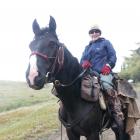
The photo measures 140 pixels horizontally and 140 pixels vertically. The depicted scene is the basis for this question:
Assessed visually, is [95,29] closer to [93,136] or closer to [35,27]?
[35,27]

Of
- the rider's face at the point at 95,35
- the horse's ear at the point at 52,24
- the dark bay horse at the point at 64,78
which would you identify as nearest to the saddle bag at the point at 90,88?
the dark bay horse at the point at 64,78

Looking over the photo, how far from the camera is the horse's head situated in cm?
850

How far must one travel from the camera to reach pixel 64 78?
957 cm

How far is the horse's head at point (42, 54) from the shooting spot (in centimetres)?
850

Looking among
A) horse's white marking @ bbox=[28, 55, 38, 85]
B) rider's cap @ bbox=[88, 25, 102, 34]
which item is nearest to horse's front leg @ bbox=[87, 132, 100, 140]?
horse's white marking @ bbox=[28, 55, 38, 85]

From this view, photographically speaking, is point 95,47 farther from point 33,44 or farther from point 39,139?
point 39,139

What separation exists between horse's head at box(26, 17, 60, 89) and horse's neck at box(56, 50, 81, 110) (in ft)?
1.58

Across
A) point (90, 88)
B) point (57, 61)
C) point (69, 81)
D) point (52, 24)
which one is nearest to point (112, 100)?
point (90, 88)

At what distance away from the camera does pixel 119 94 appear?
36.5 ft

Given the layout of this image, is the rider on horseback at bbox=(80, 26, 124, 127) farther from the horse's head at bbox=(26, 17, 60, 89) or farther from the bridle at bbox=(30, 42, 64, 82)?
the horse's head at bbox=(26, 17, 60, 89)

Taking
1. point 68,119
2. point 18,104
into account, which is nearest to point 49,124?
point 68,119

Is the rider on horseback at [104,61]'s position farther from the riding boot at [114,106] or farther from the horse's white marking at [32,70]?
the horse's white marking at [32,70]

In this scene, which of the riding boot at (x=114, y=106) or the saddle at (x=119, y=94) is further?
the riding boot at (x=114, y=106)

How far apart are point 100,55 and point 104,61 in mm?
160
